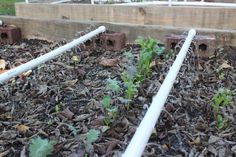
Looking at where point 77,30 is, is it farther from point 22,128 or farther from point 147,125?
point 147,125

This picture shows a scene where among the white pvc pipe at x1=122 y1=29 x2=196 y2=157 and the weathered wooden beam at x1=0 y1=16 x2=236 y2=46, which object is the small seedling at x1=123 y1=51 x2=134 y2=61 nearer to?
the weathered wooden beam at x1=0 y1=16 x2=236 y2=46

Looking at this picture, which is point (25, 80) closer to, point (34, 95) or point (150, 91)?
point (34, 95)

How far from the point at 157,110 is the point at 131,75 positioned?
0.96 m

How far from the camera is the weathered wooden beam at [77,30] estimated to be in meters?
3.24

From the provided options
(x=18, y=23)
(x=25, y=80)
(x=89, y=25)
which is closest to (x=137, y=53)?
(x=89, y=25)

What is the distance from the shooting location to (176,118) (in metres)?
2.28

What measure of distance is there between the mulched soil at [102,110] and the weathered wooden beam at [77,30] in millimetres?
149

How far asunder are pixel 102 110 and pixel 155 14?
6.55ft

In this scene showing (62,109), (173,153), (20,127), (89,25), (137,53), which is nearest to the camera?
(173,153)

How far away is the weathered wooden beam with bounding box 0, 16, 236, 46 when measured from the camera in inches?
127

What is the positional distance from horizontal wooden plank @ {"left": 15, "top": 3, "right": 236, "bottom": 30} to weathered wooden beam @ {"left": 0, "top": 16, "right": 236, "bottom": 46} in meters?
0.60

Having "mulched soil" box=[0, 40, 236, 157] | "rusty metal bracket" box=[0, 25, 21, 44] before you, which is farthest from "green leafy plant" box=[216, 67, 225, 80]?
"rusty metal bracket" box=[0, 25, 21, 44]

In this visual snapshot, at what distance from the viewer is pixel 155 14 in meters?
4.09

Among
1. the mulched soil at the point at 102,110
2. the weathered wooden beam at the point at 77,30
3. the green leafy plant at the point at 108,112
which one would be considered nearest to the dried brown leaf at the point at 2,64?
the mulched soil at the point at 102,110
